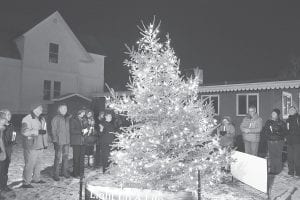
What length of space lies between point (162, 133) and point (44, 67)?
21.4 metres

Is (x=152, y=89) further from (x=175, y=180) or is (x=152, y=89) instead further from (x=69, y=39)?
(x=69, y=39)

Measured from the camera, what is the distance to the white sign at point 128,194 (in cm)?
539

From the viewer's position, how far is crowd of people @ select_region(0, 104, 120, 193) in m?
7.22

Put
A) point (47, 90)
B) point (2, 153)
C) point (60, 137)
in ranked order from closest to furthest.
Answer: point (2, 153) → point (60, 137) → point (47, 90)

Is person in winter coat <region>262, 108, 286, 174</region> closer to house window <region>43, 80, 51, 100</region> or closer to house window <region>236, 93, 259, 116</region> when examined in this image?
house window <region>236, 93, 259, 116</region>

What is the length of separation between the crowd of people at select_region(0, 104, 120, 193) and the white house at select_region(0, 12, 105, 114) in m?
16.1

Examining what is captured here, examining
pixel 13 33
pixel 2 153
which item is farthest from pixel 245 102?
pixel 13 33

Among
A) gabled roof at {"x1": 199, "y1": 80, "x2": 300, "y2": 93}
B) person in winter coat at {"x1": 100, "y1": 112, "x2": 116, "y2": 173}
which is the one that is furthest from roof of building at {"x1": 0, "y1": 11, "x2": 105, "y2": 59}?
person in winter coat at {"x1": 100, "y1": 112, "x2": 116, "y2": 173}

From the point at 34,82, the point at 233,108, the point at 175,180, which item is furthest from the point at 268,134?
the point at 34,82

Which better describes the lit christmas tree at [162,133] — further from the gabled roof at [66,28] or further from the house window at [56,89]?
the house window at [56,89]

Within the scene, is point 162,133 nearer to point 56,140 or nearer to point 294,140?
point 56,140

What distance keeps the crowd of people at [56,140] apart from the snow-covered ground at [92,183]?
0.99 feet

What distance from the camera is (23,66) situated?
25125mm

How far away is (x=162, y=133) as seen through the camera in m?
6.95
